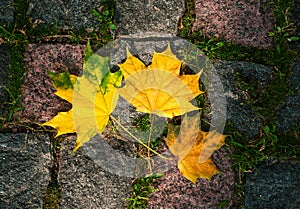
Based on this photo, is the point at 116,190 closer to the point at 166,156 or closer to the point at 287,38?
the point at 166,156

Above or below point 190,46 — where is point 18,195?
below

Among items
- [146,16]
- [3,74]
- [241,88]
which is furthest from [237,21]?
[3,74]

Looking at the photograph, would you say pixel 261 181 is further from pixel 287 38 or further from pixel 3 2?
pixel 3 2

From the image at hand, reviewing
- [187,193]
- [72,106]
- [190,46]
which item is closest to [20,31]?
[72,106]

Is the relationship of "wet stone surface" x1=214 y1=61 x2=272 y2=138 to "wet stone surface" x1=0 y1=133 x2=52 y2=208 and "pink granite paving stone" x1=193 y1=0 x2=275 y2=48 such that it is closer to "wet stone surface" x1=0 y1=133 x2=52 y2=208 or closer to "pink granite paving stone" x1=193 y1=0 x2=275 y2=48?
"pink granite paving stone" x1=193 y1=0 x2=275 y2=48

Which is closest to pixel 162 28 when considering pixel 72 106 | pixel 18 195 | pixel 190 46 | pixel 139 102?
pixel 190 46

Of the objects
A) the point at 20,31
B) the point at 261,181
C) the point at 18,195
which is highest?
the point at 20,31
